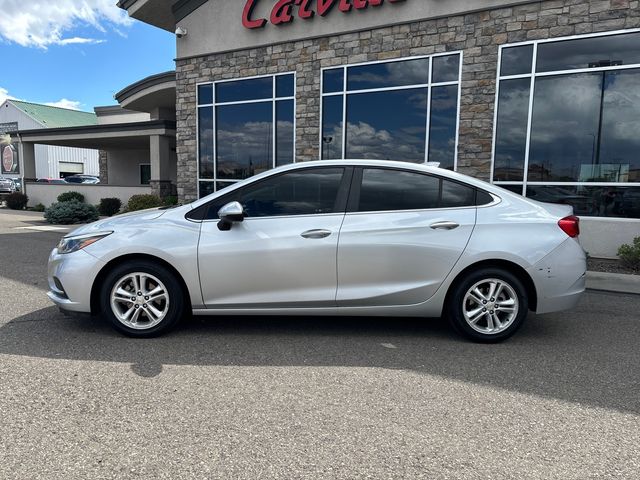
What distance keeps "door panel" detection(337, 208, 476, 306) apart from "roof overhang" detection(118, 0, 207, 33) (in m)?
11.5

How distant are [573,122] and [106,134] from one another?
17391 mm

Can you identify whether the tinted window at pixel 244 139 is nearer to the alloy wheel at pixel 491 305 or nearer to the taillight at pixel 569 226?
the alloy wheel at pixel 491 305

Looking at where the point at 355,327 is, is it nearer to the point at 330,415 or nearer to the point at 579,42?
the point at 330,415

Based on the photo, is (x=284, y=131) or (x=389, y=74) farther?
(x=284, y=131)

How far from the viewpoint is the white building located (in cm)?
4831

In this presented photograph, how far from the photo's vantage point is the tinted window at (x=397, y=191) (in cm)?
438

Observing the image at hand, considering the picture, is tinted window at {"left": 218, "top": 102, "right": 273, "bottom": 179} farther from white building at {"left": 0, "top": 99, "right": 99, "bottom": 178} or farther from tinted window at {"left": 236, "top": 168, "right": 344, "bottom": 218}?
white building at {"left": 0, "top": 99, "right": 99, "bottom": 178}

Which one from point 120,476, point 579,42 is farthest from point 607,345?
point 579,42

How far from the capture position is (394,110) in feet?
35.6

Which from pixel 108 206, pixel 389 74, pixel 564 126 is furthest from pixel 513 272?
pixel 108 206

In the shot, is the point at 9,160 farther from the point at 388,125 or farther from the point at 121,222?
the point at 121,222

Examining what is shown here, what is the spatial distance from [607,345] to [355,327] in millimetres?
2343

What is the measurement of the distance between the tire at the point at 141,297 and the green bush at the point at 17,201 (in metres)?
21.6

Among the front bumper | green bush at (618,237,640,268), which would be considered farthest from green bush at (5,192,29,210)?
green bush at (618,237,640,268)
